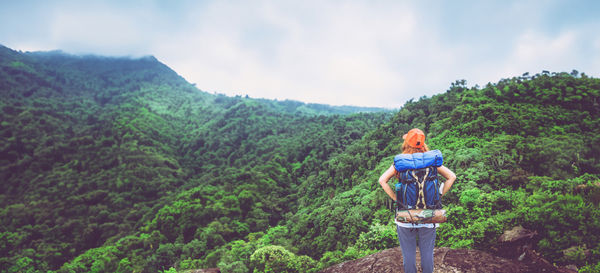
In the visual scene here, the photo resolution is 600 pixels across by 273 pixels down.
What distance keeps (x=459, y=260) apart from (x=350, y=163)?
28814 mm

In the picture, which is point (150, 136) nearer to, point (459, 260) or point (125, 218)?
point (125, 218)

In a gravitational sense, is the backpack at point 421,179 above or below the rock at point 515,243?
above

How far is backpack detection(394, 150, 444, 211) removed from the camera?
296 cm

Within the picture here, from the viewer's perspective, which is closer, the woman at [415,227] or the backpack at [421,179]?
the backpack at [421,179]

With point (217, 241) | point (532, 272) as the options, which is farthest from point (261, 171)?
point (532, 272)

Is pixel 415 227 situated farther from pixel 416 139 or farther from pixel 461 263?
pixel 461 263

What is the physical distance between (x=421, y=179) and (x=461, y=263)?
3.25 meters

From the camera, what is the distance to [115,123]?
90875mm

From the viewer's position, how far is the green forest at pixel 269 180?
10.0 m

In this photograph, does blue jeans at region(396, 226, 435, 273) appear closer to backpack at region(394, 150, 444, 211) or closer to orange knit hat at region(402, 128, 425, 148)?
backpack at region(394, 150, 444, 211)

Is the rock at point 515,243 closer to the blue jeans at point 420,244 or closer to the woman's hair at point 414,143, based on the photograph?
the blue jeans at point 420,244

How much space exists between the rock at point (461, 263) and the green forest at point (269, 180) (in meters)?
0.61

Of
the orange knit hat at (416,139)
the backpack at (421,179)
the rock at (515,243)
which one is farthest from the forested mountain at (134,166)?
the orange knit hat at (416,139)

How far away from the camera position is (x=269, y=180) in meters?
49.7
